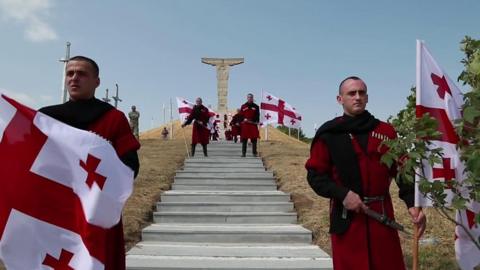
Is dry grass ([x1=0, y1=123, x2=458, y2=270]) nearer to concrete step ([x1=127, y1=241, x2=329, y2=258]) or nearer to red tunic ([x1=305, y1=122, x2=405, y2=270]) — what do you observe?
concrete step ([x1=127, y1=241, x2=329, y2=258])

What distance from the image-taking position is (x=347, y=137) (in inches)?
121

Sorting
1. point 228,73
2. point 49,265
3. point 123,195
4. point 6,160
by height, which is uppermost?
point 228,73

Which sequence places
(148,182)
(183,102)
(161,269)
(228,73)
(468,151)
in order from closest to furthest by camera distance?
(468,151), (161,269), (148,182), (183,102), (228,73)

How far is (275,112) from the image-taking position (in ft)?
56.3

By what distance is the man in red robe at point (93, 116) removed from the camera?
2.90 m

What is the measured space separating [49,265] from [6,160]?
2.07ft

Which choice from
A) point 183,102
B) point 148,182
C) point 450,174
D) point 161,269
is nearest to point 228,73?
point 183,102

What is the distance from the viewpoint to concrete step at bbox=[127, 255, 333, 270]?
579 cm

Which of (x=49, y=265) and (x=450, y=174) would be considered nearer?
(x=49, y=265)

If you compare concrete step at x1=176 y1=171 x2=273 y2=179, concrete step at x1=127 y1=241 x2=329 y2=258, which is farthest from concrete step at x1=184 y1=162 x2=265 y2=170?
concrete step at x1=127 y1=241 x2=329 y2=258

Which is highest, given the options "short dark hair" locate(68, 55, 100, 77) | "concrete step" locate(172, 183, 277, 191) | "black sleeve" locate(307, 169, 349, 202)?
"short dark hair" locate(68, 55, 100, 77)

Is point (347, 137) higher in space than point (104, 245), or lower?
higher

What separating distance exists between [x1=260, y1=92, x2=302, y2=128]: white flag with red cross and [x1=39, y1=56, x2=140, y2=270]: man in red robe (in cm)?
1403

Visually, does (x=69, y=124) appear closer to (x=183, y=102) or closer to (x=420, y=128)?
(x=420, y=128)
